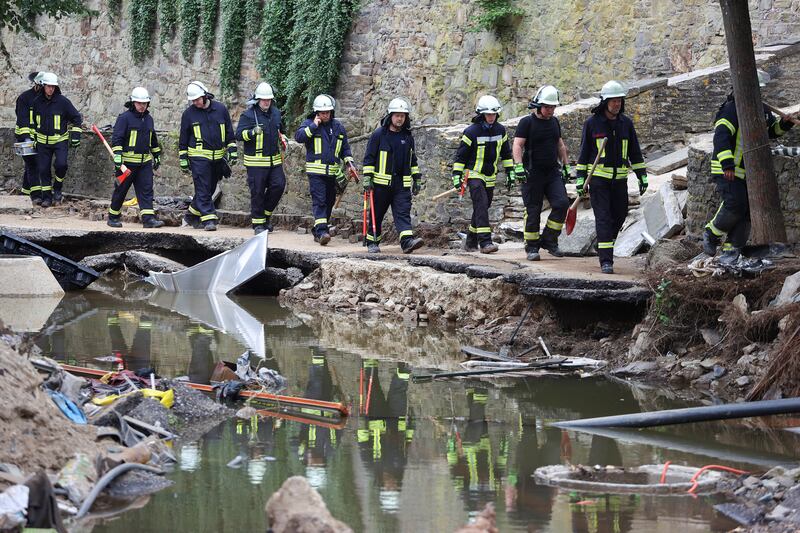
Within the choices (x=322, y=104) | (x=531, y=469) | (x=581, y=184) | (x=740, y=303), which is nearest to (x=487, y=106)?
(x=581, y=184)

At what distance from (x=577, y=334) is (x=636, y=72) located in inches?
323

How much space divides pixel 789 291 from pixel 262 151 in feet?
28.7

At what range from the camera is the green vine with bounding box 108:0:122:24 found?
3116cm

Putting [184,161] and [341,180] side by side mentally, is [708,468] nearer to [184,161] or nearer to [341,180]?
[341,180]

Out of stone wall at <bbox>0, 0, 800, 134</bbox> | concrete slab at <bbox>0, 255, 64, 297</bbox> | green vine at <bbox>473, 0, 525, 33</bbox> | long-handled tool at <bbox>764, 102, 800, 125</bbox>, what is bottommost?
concrete slab at <bbox>0, 255, 64, 297</bbox>

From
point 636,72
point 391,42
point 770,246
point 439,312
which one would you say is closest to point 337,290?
point 439,312

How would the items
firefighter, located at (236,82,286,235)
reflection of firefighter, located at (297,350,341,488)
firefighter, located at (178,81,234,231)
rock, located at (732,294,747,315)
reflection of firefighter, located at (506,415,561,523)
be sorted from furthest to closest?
1. firefighter, located at (178,81,234,231)
2. firefighter, located at (236,82,286,235)
3. rock, located at (732,294,747,315)
4. reflection of firefighter, located at (297,350,341,488)
5. reflection of firefighter, located at (506,415,561,523)

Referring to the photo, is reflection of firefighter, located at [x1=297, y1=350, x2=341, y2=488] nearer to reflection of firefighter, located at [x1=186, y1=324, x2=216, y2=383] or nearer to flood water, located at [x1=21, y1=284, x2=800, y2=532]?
flood water, located at [x1=21, y1=284, x2=800, y2=532]

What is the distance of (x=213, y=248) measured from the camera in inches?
654

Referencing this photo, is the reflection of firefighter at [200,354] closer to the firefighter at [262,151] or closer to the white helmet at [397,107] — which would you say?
the white helmet at [397,107]

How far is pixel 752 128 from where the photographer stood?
1095 centimetres

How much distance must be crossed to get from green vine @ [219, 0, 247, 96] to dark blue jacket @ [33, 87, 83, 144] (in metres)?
6.71

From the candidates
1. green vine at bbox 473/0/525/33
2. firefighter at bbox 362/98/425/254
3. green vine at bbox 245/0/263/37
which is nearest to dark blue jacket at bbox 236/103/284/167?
firefighter at bbox 362/98/425/254

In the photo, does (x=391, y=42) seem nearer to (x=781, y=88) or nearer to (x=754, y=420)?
(x=781, y=88)
